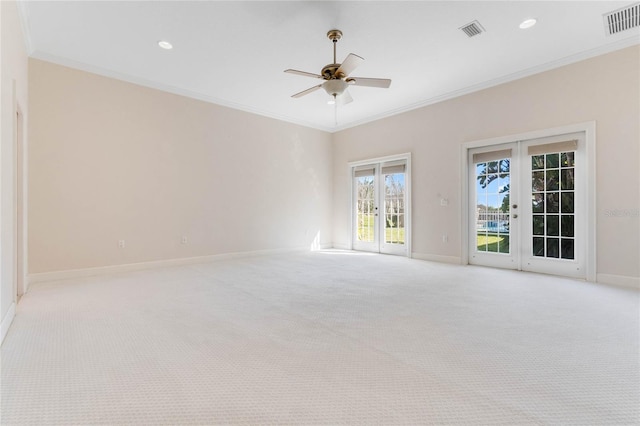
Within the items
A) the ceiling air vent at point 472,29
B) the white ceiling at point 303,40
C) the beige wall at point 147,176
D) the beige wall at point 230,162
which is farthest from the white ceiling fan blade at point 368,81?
the beige wall at point 147,176

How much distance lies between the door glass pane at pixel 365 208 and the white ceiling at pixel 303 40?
2.41 metres

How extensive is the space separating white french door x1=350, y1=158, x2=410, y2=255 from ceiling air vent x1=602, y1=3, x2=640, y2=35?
130 inches

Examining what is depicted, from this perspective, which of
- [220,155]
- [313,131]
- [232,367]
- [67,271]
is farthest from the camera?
[313,131]

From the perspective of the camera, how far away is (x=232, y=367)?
183 cm

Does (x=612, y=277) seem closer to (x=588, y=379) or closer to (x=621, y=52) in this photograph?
(x=621, y=52)

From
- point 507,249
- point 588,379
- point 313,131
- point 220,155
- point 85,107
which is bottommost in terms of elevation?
point 588,379

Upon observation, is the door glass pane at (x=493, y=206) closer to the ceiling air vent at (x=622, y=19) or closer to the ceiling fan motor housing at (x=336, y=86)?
the ceiling air vent at (x=622, y=19)

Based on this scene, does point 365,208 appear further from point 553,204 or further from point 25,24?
point 25,24

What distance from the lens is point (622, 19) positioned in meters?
3.33

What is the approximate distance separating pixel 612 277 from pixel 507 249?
128cm

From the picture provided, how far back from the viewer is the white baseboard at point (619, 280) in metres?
3.72

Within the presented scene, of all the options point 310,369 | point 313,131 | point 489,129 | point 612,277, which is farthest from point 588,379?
point 313,131

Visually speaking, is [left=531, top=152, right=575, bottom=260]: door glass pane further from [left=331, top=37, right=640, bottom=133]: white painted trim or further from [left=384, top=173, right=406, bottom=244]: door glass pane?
[left=384, top=173, right=406, bottom=244]: door glass pane

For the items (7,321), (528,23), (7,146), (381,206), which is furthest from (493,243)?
(7,146)
